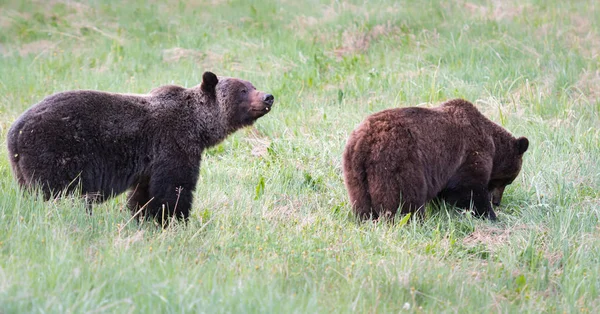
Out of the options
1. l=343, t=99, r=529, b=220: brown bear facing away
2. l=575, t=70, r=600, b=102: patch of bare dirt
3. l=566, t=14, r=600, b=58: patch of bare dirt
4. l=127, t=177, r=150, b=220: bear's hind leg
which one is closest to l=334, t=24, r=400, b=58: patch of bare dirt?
l=566, t=14, r=600, b=58: patch of bare dirt

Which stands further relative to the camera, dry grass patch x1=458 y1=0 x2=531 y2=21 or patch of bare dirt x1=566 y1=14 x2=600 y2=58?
dry grass patch x1=458 y1=0 x2=531 y2=21

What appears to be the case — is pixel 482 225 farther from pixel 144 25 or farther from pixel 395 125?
pixel 144 25

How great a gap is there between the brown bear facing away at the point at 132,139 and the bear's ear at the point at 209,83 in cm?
1

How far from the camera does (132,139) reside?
680cm

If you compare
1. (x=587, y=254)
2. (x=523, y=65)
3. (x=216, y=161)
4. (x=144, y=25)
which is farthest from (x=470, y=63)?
(x=144, y=25)

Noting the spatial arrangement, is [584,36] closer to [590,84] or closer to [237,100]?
[590,84]

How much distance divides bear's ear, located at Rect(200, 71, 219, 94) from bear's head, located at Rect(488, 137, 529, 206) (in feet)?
10.8

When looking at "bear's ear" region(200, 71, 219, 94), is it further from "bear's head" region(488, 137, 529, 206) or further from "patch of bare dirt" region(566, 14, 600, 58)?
"patch of bare dirt" region(566, 14, 600, 58)

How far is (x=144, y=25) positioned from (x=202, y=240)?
10.9 meters

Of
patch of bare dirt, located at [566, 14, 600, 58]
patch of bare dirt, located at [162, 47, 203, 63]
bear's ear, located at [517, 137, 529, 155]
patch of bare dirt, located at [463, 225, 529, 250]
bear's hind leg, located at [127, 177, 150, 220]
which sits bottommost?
patch of bare dirt, located at [463, 225, 529, 250]

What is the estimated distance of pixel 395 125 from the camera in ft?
24.2

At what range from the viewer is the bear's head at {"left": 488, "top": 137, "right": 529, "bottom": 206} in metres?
8.41

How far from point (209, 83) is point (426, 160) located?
2.33 meters

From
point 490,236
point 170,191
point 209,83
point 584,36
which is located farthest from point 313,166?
point 584,36
